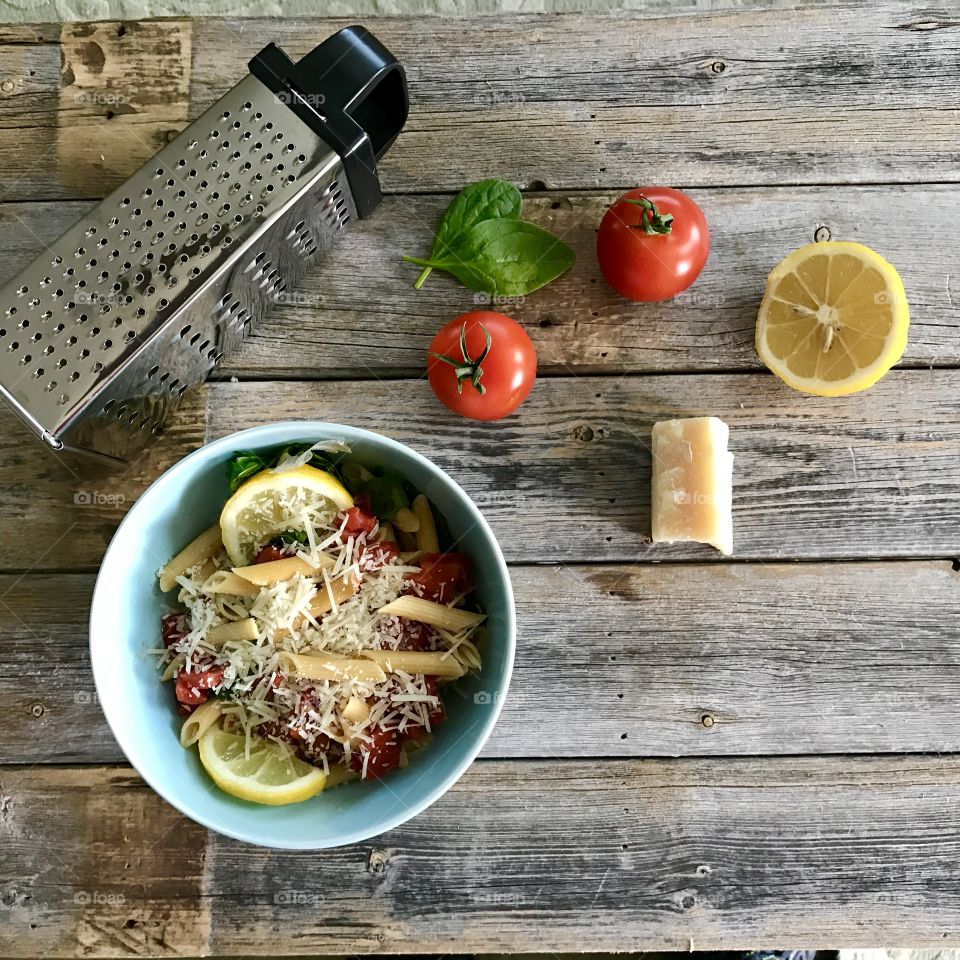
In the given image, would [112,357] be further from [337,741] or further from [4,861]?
[4,861]

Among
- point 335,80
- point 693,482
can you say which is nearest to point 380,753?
point 693,482

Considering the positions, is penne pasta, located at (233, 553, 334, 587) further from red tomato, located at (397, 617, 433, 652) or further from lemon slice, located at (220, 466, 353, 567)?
red tomato, located at (397, 617, 433, 652)

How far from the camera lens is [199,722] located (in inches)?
53.8

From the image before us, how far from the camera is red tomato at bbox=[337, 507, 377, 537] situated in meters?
1.36

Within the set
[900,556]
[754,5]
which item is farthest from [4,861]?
[754,5]

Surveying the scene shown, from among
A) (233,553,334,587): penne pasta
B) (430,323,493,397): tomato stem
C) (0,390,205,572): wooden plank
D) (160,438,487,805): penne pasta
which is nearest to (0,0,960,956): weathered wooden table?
(0,390,205,572): wooden plank

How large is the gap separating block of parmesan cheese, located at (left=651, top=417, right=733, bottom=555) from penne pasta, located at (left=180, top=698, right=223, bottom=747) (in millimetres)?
769

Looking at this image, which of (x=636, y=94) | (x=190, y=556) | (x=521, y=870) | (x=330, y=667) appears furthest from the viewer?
(x=636, y=94)

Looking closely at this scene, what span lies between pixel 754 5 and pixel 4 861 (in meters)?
2.04

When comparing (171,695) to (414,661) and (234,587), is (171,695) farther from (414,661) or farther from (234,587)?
(414,661)

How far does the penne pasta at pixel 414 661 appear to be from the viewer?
1346mm

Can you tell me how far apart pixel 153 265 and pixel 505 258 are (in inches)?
23.0

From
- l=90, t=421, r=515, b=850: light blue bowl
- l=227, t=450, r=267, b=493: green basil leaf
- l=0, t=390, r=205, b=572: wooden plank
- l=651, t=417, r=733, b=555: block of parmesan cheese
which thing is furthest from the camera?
l=0, t=390, r=205, b=572: wooden plank

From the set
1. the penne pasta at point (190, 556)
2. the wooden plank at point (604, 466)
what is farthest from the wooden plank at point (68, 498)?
the penne pasta at point (190, 556)
